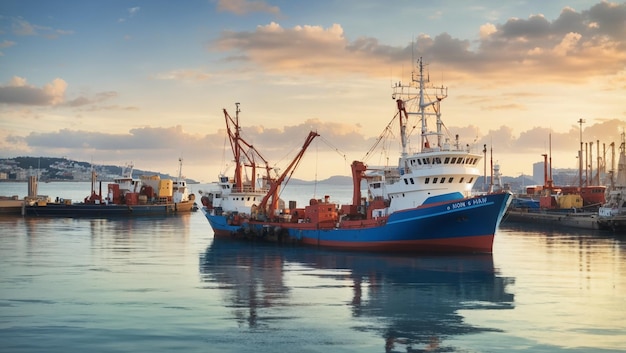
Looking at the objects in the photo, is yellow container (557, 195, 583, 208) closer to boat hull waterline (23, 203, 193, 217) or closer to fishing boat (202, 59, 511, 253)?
fishing boat (202, 59, 511, 253)

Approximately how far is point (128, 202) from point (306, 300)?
7992cm

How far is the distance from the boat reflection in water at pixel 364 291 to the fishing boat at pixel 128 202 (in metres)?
56.6

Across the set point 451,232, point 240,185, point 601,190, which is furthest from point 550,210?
point 451,232

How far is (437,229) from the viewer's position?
45.5 m

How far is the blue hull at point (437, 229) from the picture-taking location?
144ft

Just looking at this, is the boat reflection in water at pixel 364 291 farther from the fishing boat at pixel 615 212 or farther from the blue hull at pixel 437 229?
the fishing boat at pixel 615 212

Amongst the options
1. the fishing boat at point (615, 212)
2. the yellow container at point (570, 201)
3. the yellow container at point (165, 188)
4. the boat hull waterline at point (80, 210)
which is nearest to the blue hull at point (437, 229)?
the fishing boat at point (615, 212)

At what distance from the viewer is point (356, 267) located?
39875mm

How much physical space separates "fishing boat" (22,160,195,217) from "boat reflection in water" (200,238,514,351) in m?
56.6

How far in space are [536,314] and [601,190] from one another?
8124cm

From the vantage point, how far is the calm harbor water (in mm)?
21375

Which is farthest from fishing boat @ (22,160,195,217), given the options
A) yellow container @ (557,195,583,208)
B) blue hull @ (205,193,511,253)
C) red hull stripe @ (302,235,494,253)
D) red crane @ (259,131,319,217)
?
red hull stripe @ (302,235,494,253)

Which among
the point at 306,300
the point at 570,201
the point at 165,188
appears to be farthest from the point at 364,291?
the point at 165,188

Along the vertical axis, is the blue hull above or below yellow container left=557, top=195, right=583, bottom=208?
below
